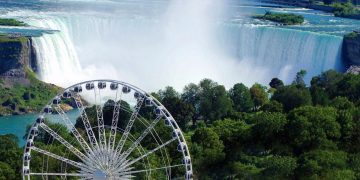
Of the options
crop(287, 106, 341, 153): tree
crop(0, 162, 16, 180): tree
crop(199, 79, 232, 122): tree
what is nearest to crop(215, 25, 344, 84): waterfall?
crop(199, 79, 232, 122): tree

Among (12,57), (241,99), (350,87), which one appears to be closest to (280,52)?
(241,99)

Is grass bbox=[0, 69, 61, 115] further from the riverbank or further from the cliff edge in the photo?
the riverbank

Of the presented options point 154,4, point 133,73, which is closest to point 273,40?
point 133,73

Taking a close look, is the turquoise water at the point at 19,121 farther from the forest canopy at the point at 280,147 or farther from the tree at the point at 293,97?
the tree at the point at 293,97

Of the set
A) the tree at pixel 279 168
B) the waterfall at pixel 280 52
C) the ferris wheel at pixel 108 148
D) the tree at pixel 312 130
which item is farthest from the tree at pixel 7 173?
the waterfall at pixel 280 52

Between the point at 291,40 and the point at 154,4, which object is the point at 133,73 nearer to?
the point at 291,40

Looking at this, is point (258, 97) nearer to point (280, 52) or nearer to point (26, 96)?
point (280, 52)
